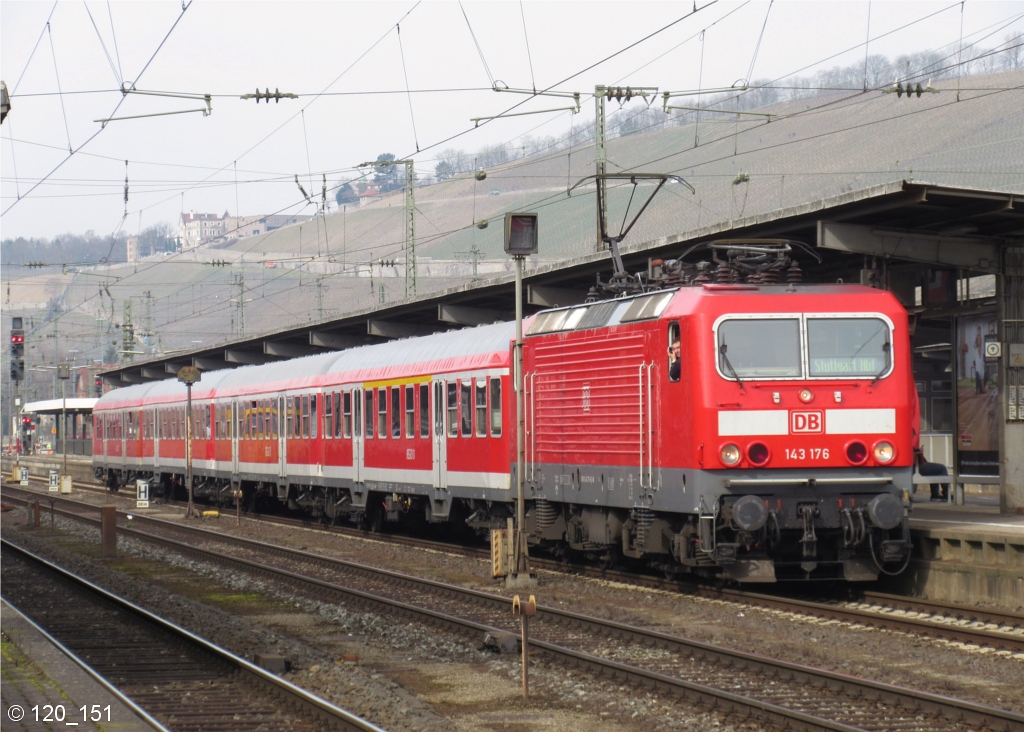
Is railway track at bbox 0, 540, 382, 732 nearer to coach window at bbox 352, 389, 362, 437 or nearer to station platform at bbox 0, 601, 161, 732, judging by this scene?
station platform at bbox 0, 601, 161, 732

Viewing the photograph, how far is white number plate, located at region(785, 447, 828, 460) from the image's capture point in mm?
14492

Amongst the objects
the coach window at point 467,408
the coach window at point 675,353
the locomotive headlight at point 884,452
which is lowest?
the locomotive headlight at point 884,452

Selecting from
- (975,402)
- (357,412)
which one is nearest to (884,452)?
(975,402)

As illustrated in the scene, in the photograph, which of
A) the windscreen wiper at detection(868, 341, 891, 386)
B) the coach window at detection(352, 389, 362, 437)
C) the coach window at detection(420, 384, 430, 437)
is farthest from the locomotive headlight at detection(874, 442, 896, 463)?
the coach window at detection(352, 389, 362, 437)

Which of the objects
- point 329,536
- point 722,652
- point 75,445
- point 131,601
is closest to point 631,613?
point 722,652

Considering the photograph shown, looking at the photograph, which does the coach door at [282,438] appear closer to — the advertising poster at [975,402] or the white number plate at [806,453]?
the advertising poster at [975,402]

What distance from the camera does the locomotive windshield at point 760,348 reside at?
47.7 ft

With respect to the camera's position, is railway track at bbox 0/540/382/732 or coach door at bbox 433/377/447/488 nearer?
railway track at bbox 0/540/382/732

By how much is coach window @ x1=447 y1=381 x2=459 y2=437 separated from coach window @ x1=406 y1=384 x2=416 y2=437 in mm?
1705

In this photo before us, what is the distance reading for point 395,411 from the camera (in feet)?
81.9

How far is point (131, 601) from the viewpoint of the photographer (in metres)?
17.5

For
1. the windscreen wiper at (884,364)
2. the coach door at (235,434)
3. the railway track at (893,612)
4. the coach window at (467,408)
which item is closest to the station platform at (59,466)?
the coach door at (235,434)

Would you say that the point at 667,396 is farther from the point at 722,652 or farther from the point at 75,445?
the point at 75,445

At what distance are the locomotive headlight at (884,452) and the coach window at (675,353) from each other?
2.35 m
